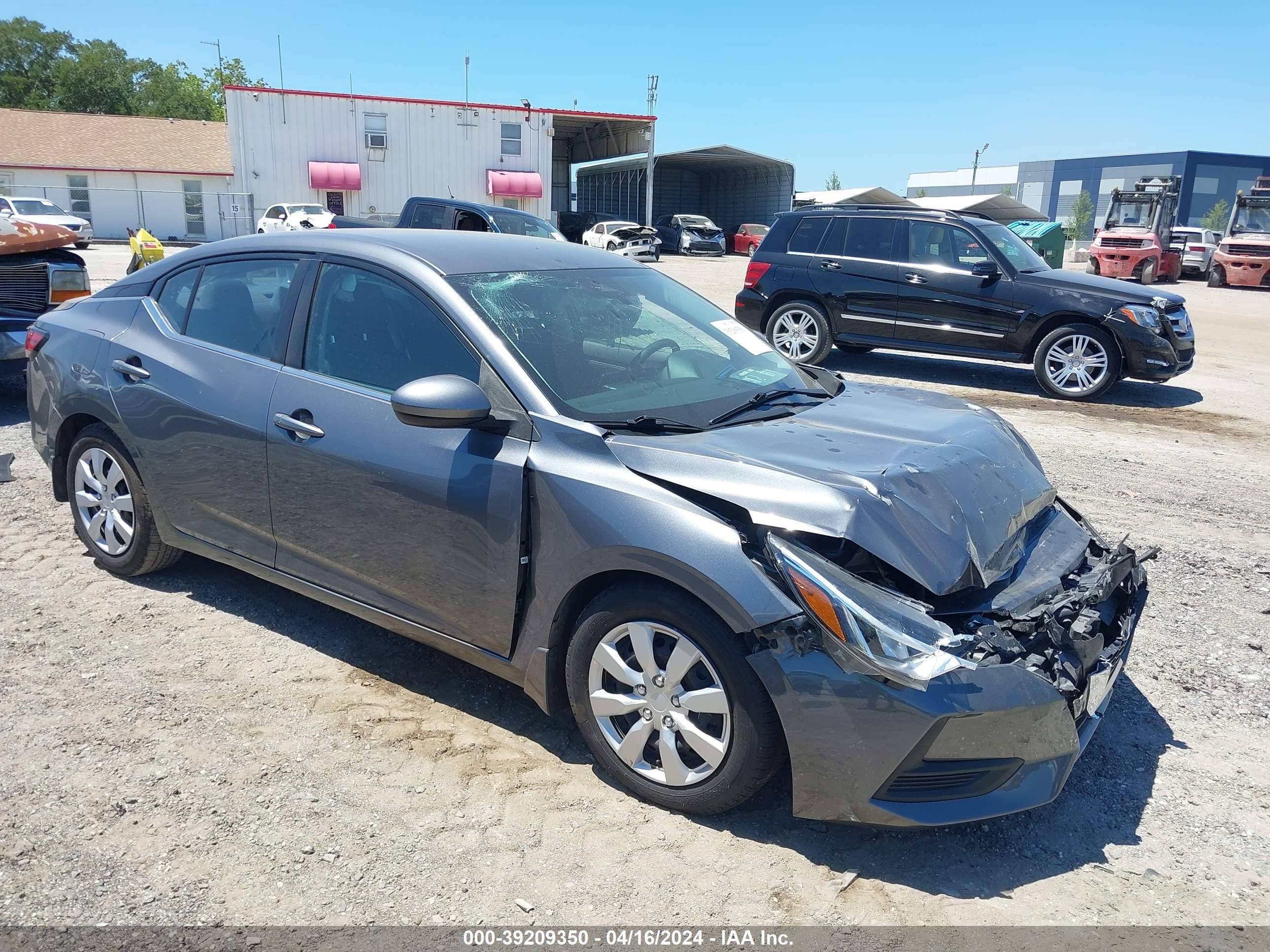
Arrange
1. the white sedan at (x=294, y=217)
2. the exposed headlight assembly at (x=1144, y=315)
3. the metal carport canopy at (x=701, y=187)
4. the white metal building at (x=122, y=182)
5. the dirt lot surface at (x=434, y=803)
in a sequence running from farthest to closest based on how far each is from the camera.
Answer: the metal carport canopy at (x=701, y=187)
the white metal building at (x=122, y=182)
the white sedan at (x=294, y=217)
the exposed headlight assembly at (x=1144, y=315)
the dirt lot surface at (x=434, y=803)

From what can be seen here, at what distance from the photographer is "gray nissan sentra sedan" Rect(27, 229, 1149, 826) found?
8.80ft

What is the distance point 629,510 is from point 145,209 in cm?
4589

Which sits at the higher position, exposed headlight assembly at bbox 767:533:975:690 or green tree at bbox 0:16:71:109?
green tree at bbox 0:16:71:109

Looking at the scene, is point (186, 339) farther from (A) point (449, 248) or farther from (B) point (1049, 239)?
(B) point (1049, 239)

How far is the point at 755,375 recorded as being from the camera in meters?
4.03

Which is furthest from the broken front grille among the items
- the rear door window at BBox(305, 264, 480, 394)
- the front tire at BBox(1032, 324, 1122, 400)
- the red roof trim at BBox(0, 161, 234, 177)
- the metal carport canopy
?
the metal carport canopy

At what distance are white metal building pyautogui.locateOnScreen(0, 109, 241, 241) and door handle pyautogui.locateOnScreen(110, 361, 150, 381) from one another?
39894 millimetres

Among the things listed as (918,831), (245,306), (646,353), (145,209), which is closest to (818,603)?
(918,831)

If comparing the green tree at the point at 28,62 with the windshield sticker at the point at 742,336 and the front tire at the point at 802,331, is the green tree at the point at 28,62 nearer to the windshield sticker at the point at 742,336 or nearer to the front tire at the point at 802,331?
the front tire at the point at 802,331

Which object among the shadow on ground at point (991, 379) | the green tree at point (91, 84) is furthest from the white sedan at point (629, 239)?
the green tree at point (91, 84)

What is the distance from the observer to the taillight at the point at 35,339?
4898 millimetres

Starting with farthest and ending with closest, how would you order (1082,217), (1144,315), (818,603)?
(1082,217)
(1144,315)
(818,603)

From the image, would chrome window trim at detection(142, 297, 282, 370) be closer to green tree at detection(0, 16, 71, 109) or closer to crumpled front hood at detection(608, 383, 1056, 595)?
crumpled front hood at detection(608, 383, 1056, 595)

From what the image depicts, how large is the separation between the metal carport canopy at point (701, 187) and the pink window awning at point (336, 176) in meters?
14.7
